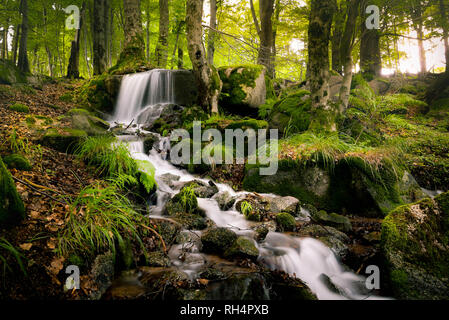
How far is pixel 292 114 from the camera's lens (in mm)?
7098

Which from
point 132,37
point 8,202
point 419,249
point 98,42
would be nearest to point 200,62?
point 132,37

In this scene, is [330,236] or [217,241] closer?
[217,241]

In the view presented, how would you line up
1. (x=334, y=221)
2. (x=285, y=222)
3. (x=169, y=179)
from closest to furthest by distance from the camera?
(x=285, y=222) → (x=334, y=221) → (x=169, y=179)

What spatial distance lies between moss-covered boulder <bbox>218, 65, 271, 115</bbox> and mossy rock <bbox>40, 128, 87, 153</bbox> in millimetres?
5063

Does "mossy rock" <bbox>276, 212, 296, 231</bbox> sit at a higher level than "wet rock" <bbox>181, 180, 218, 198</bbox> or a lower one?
lower

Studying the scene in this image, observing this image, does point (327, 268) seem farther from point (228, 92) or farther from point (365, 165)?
point (228, 92)

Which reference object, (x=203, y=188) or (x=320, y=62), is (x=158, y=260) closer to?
(x=203, y=188)

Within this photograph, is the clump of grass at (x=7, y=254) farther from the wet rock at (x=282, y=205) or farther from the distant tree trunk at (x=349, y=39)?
the distant tree trunk at (x=349, y=39)

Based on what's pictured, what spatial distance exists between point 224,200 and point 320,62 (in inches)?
170

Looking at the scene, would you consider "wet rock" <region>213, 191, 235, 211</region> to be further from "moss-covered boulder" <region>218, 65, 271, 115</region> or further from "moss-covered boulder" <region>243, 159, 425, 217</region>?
"moss-covered boulder" <region>218, 65, 271, 115</region>

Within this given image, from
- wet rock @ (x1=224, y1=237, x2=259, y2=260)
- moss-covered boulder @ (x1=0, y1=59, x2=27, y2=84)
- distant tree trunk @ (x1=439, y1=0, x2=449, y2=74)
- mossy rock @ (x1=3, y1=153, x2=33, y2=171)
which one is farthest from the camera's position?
distant tree trunk @ (x1=439, y1=0, x2=449, y2=74)

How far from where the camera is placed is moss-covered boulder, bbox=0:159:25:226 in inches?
76.0

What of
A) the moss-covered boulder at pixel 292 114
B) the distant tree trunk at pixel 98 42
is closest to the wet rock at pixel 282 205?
the moss-covered boulder at pixel 292 114

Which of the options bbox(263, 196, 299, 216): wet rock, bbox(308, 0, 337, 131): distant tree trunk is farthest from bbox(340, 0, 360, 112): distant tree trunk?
bbox(263, 196, 299, 216): wet rock
